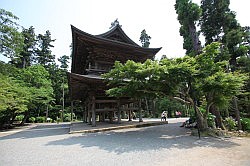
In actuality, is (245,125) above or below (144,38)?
below

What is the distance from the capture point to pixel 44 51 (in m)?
44.5

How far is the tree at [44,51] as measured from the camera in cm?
4338

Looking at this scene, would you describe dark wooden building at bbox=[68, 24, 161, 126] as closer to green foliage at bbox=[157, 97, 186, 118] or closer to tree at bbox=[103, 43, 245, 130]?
tree at bbox=[103, 43, 245, 130]

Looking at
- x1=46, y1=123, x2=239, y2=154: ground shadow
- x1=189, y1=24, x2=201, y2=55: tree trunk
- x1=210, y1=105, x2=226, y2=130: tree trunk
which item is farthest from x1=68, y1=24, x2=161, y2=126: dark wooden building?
x1=210, y1=105, x2=226, y2=130: tree trunk

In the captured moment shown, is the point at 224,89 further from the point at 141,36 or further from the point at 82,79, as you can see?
the point at 141,36

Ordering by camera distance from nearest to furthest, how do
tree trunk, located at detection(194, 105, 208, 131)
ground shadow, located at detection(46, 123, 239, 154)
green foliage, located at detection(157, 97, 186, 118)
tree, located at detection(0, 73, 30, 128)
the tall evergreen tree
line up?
ground shadow, located at detection(46, 123, 239, 154) < tree trunk, located at detection(194, 105, 208, 131) < tree, located at detection(0, 73, 30, 128) < green foliage, located at detection(157, 97, 186, 118) < the tall evergreen tree

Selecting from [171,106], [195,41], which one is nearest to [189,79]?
[195,41]

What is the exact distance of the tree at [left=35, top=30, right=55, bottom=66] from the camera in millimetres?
43375

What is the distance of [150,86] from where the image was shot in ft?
29.2

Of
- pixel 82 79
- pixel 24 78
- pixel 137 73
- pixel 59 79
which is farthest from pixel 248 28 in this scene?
pixel 59 79

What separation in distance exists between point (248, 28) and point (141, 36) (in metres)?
30.8

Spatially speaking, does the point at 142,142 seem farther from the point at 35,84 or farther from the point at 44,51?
the point at 44,51

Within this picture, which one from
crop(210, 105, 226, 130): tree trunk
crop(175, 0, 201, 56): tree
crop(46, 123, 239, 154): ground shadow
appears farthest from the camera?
crop(175, 0, 201, 56): tree

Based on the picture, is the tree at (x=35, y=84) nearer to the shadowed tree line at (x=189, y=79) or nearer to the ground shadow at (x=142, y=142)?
the shadowed tree line at (x=189, y=79)
